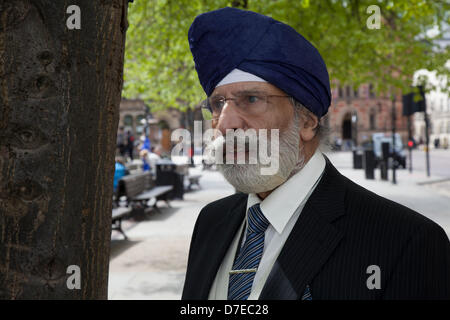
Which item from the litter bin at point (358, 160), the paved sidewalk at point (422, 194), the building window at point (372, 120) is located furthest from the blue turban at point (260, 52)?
the building window at point (372, 120)

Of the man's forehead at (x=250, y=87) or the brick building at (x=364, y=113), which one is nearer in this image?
the man's forehead at (x=250, y=87)

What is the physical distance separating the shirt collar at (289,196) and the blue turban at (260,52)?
0.23 meters

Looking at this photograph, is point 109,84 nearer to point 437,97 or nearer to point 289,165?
point 289,165

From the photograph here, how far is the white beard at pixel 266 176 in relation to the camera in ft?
5.43

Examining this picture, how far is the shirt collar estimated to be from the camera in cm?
158

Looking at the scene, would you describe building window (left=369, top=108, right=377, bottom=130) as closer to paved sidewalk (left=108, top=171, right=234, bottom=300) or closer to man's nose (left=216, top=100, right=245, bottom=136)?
paved sidewalk (left=108, top=171, right=234, bottom=300)

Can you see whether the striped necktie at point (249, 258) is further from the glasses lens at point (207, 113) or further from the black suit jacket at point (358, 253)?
the glasses lens at point (207, 113)

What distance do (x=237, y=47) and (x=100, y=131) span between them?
0.52 metres

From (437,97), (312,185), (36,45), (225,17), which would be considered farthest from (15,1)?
(437,97)

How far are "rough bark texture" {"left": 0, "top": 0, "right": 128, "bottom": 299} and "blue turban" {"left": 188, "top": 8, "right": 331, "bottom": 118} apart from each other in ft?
1.35

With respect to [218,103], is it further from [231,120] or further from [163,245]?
[163,245]

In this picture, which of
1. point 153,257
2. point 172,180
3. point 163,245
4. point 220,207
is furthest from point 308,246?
Answer: point 172,180
